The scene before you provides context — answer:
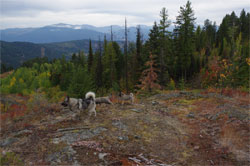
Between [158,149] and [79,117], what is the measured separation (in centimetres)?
502

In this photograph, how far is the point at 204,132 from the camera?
8.41 metres

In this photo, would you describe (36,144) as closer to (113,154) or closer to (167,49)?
(113,154)

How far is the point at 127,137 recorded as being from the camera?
743 cm

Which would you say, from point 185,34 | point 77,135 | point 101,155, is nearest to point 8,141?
point 77,135

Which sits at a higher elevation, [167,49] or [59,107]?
[167,49]

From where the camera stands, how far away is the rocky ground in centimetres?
593

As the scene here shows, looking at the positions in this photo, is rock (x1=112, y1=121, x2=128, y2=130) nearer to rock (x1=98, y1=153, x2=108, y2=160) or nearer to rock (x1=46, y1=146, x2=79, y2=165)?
rock (x1=98, y1=153, x2=108, y2=160)

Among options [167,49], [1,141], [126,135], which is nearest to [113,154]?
[126,135]

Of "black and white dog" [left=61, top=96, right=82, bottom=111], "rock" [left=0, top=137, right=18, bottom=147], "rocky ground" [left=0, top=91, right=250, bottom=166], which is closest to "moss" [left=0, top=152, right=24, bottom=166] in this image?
"rocky ground" [left=0, top=91, right=250, bottom=166]

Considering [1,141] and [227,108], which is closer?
[1,141]

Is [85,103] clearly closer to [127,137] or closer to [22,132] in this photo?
[22,132]

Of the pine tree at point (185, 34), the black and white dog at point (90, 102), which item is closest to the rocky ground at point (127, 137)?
the black and white dog at point (90, 102)

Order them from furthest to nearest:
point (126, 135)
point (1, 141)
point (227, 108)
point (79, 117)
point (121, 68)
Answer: point (121, 68), point (227, 108), point (79, 117), point (126, 135), point (1, 141)

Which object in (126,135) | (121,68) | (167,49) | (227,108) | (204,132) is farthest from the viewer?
(121,68)
